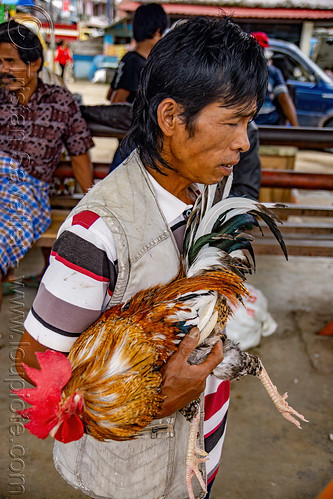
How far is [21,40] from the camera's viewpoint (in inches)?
106

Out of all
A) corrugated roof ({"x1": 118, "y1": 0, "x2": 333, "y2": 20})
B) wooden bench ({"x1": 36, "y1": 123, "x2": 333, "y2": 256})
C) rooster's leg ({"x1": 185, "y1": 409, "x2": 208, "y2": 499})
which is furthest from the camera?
corrugated roof ({"x1": 118, "y1": 0, "x2": 333, "y2": 20})

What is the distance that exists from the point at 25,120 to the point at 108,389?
214cm

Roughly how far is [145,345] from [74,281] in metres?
0.27

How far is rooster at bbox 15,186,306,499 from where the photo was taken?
1021mm

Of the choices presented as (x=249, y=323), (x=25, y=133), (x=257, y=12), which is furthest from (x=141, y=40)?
(x=257, y=12)

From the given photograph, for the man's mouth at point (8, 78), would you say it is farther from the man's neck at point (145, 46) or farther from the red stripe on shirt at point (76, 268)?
the red stripe on shirt at point (76, 268)

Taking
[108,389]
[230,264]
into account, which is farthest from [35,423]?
[230,264]

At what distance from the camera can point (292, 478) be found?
237 cm

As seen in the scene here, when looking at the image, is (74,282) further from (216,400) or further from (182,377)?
(216,400)

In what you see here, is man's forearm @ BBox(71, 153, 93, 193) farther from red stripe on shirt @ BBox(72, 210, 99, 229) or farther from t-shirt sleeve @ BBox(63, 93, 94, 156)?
red stripe on shirt @ BBox(72, 210, 99, 229)

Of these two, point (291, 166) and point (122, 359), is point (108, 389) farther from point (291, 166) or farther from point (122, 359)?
point (291, 166)

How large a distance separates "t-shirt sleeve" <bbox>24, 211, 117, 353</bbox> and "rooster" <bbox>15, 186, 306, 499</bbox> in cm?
6

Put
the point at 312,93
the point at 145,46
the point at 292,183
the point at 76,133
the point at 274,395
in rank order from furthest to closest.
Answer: the point at 312,93, the point at 145,46, the point at 292,183, the point at 76,133, the point at 274,395

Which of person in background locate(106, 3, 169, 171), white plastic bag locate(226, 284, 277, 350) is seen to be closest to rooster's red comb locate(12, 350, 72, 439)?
white plastic bag locate(226, 284, 277, 350)
